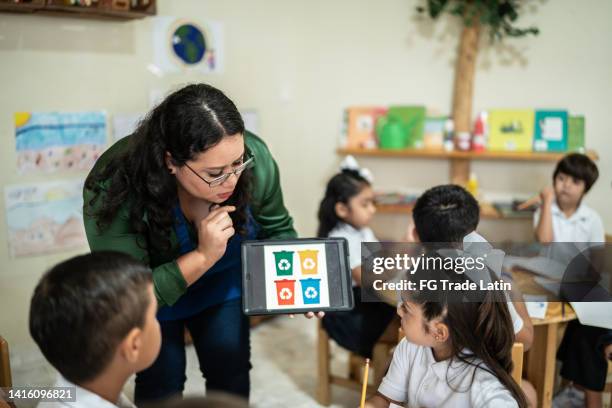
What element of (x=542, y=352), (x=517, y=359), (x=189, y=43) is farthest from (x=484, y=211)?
(x=517, y=359)

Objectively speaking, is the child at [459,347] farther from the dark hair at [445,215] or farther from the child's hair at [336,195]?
the child's hair at [336,195]

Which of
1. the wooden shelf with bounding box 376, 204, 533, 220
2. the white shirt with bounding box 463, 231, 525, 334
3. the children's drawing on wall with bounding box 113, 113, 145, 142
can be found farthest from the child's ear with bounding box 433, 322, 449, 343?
the wooden shelf with bounding box 376, 204, 533, 220

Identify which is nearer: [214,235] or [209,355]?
[214,235]

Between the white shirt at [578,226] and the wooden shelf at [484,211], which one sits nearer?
the white shirt at [578,226]

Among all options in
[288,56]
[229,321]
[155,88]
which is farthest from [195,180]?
[288,56]

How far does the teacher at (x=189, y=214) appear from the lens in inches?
55.8

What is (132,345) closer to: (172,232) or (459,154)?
(172,232)

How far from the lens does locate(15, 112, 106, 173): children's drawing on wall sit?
257cm

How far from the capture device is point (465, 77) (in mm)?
3385

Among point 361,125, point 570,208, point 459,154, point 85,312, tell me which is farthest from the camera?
point 361,125

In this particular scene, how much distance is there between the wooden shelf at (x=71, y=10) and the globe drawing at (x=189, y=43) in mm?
269

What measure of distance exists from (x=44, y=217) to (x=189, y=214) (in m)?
1.38

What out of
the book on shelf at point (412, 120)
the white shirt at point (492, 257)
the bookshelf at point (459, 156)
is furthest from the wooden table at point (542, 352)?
the book on shelf at point (412, 120)

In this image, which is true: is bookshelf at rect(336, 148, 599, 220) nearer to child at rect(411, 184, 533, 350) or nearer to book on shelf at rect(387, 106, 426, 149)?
book on shelf at rect(387, 106, 426, 149)
